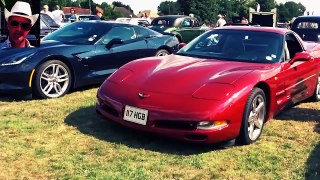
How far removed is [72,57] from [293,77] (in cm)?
324

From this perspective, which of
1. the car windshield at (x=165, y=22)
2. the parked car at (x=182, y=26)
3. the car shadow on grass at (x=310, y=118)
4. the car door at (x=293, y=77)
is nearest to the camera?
the car shadow on grass at (x=310, y=118)

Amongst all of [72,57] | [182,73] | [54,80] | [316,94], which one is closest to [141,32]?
[72,57]

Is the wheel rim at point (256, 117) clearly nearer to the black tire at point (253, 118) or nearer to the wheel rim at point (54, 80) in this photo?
the black tire at point (253, 118)

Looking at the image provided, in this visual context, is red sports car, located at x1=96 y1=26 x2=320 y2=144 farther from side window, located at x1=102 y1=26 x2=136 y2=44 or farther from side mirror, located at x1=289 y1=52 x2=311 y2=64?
side window, located at x1=102 y1=26 x2=136 y2=44

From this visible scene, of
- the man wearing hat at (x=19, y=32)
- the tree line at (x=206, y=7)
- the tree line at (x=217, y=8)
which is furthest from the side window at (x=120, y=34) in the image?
the tree line at (x=217, y=8)

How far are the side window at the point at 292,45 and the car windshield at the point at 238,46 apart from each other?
0.74 ft

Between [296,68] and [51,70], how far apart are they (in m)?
3.47

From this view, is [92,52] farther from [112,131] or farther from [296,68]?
[296,68]

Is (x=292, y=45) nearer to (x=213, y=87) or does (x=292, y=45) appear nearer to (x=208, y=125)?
(x=213, y=87)

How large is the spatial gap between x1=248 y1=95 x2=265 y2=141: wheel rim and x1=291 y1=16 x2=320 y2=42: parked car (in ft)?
29.5

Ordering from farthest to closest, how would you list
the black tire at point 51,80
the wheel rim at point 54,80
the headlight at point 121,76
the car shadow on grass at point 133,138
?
the wheel rim at point 54,80 → the black tire at point 51,80 → the headlight at point 121,76 → the car shadow on grass at point 133,138

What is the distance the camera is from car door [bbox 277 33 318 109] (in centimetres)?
496

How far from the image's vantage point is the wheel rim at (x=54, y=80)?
19.9 ft

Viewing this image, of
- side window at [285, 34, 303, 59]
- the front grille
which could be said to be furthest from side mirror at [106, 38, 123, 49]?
the front grille
